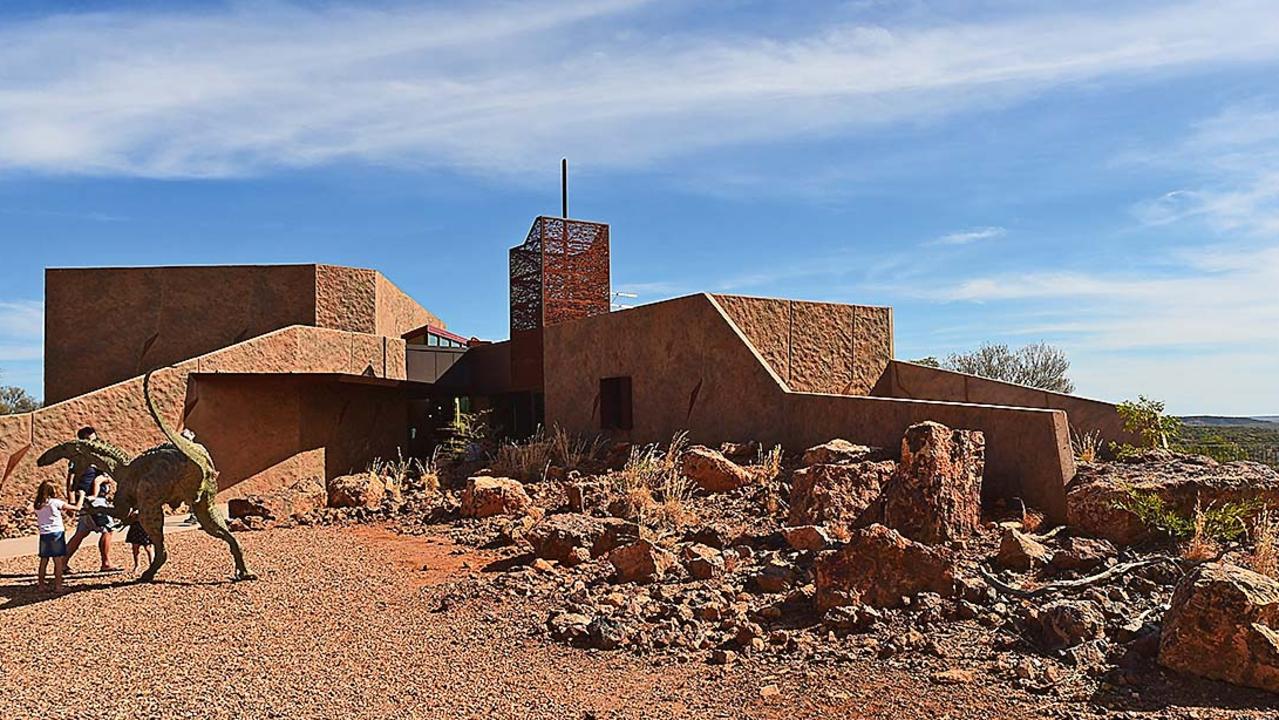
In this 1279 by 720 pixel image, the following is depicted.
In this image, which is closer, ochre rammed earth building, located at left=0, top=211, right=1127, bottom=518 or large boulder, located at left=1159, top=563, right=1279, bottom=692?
large boulder, located at left=1159, top=563, right=1279, bottom=692

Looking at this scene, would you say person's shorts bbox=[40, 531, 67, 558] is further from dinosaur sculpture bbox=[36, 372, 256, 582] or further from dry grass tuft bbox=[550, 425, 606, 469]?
dry grass tuft bbox=[550, 425, 606, 469]

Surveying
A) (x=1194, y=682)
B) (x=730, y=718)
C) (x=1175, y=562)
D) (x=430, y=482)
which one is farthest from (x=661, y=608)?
(x=430, y=482)

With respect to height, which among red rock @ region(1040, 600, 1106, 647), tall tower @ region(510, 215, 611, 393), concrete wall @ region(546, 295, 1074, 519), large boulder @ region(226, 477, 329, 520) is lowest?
red rock @ region(1040, 600, 1106, 647)

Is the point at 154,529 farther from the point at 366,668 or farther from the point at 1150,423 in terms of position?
the point at 1150,423

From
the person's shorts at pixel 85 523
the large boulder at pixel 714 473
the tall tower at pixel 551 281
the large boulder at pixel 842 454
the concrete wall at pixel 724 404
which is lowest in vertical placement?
the person's shorts at pixel 85 523

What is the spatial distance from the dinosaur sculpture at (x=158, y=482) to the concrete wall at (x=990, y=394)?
9.86m

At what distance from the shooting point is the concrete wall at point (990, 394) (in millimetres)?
11670

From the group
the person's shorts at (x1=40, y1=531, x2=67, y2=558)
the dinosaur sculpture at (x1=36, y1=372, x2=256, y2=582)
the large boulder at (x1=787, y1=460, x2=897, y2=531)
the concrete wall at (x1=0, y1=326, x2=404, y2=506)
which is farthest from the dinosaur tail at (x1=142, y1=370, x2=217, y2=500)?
the concrete wall at (x1=0, y1=326, x2=404, y2=506)

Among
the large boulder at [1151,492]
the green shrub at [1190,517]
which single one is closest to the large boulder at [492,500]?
the large boulder at [1151,492]

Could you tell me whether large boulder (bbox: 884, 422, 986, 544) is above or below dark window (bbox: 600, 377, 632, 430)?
below

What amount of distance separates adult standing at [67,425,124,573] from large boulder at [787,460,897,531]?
6319mm

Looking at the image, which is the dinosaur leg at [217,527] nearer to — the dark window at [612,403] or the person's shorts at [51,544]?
the person's shorts at [51,544]

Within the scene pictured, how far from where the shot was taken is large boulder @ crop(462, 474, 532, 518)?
36.2 ft

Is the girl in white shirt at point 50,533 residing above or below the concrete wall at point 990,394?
below
